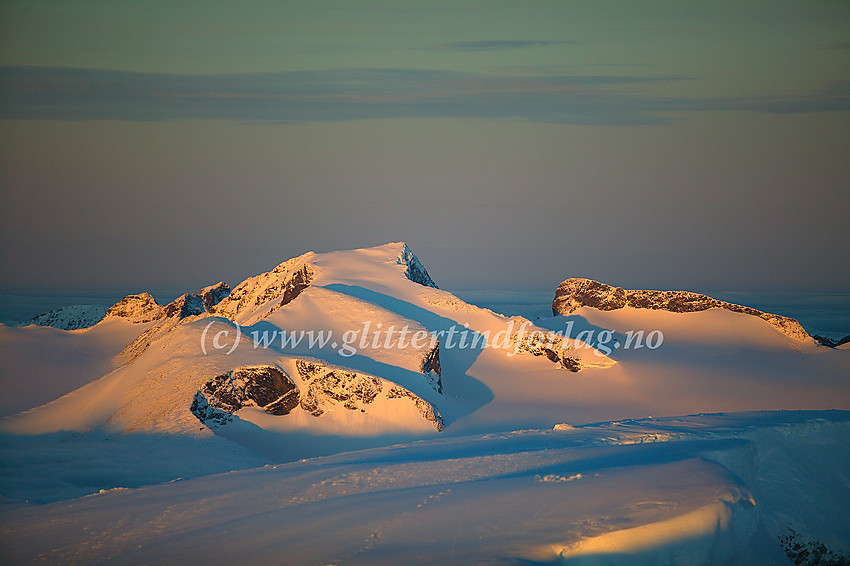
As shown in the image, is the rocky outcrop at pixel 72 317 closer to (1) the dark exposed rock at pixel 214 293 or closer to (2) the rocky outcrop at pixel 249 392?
(1) the dark exposed rock at pixel 214 293

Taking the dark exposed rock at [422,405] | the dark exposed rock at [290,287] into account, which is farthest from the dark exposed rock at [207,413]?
the dark exposed rock at [290,287]

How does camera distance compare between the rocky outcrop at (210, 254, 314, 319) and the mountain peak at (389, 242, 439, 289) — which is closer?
the rocky outcrop at (210, 254, 314, 319)

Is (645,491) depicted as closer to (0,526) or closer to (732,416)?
(732,416)

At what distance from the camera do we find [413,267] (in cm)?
9669

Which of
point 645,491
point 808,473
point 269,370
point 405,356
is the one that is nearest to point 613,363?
point 405,356

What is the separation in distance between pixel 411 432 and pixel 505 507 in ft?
106

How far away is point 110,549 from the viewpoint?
23828mm

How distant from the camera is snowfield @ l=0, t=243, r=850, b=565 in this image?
23750mm

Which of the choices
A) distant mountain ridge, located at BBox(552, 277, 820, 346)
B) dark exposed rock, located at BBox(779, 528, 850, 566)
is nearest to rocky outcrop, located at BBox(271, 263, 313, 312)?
distant mountain ridge, located at BBox(552, 277, 820, 346)

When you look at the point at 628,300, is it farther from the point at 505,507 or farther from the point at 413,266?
the point at 505,507

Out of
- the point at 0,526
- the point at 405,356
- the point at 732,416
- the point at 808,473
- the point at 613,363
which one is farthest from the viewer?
the point at 613,363

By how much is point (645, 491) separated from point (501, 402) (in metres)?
43.0

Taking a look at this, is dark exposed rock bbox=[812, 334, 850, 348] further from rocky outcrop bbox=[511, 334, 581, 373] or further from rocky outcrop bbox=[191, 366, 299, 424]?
rocky outcrop bbox=[191, 366, 299, 424]

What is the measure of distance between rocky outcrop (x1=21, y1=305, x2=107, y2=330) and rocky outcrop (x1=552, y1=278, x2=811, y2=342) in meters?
73.0
